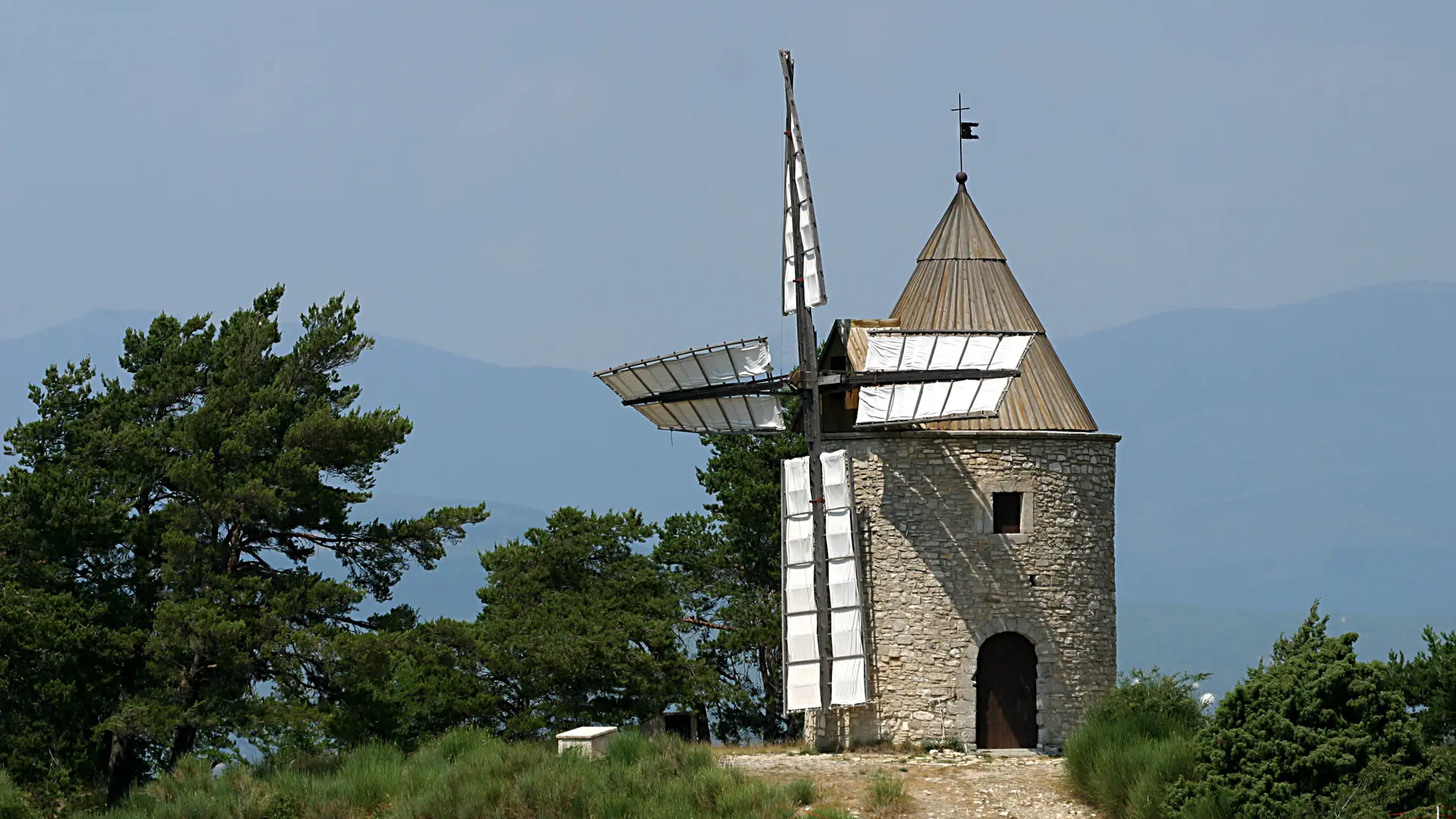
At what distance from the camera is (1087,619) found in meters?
20.8

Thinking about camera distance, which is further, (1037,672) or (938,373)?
(1037,672)

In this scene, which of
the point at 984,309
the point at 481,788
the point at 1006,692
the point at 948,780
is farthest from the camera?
the point at 984,309

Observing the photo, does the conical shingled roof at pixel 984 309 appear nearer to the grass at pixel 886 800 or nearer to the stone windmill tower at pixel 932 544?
the stone windmill tower at pixel 932 544

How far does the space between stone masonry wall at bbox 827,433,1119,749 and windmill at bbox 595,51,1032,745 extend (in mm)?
362

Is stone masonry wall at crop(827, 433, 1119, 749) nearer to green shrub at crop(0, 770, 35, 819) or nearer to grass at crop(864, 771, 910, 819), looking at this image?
grass at crop(864, 771, 910, 819)

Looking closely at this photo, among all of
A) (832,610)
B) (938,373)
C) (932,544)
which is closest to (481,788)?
(832,610)

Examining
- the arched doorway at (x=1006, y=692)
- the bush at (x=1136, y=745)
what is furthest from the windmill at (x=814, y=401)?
the bush at (x=1136, y=745)

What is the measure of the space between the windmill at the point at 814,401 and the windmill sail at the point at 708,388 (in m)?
0.01

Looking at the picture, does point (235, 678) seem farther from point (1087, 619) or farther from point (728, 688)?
point (1087, 619)

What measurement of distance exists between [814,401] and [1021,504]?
9.42 ft

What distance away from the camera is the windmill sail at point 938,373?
1941 cm

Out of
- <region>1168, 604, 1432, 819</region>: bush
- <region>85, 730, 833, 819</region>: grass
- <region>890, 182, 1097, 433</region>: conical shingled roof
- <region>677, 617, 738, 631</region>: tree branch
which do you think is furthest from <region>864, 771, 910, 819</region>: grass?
<region>677, 617, 738, 631</region>: tree branch

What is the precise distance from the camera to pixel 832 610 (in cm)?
2022

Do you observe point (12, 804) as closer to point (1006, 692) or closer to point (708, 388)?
point (708, 388)
